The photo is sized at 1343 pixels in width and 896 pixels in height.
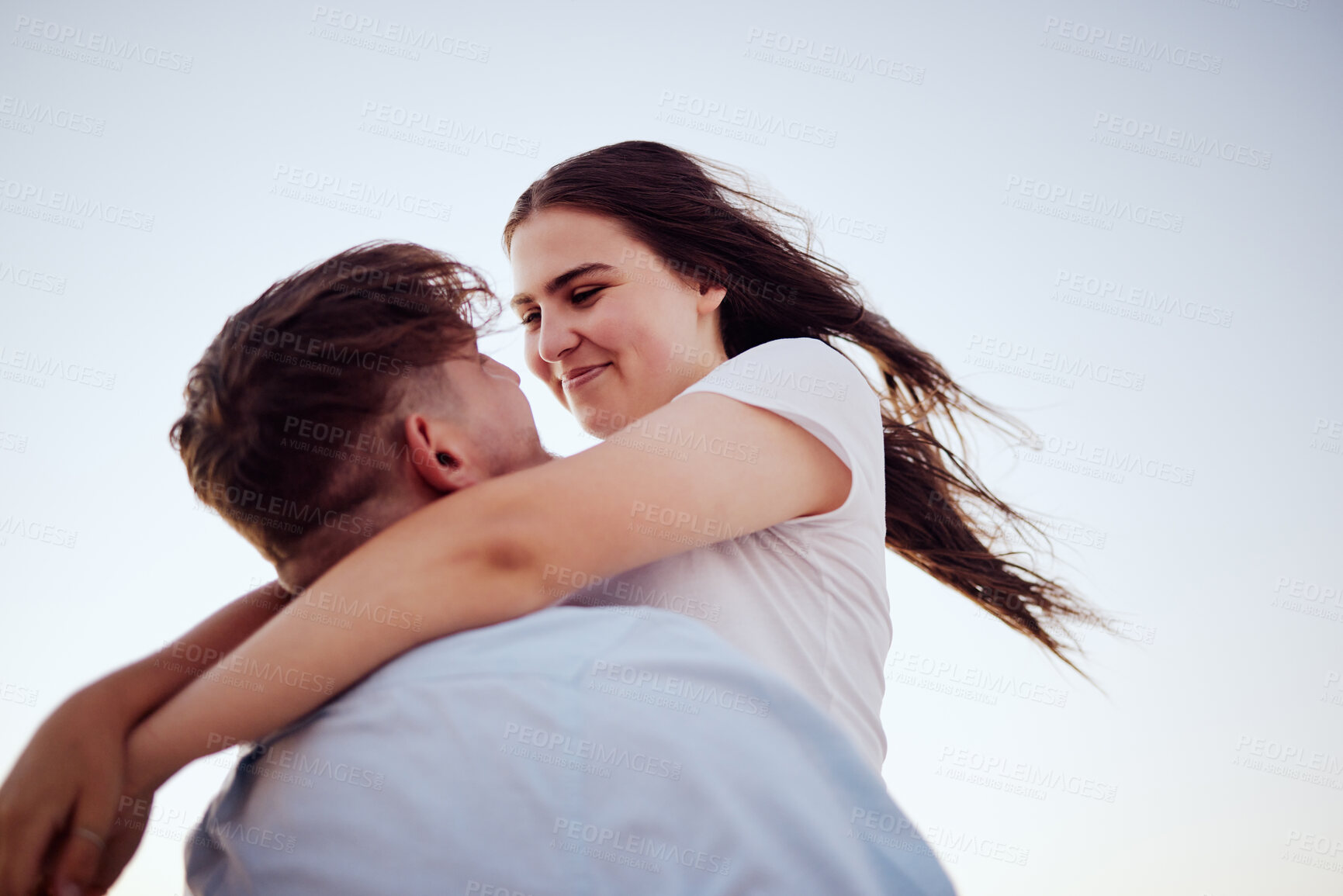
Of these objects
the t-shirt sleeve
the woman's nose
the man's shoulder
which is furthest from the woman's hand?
the woman's nose

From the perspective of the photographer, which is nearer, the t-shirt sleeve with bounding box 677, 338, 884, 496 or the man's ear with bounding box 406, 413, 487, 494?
the man's ear with bounding box 406, 413, 487, 494

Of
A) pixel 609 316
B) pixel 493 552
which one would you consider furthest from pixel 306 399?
pixel 609 316

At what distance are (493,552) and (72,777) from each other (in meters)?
0.56

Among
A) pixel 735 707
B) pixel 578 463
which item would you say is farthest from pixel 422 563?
pixel 735 707

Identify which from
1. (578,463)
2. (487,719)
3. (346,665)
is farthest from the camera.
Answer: (578,463)

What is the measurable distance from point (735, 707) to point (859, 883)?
0.22 meters

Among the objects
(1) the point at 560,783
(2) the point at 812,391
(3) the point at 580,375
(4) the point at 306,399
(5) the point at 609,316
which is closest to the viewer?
(1) the point at 560,783

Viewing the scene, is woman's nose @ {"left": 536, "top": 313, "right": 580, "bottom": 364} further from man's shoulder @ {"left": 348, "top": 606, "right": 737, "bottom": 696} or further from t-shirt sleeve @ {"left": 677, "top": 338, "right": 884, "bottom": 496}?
man's shoulder @ {"left": 348, "top": 606, "right": 737, "bottom": 696}

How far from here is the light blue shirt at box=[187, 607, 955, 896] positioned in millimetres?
894

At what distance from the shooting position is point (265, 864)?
95cm

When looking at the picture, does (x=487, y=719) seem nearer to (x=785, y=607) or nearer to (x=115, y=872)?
(x=115, y=872)

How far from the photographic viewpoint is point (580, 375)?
2205mm

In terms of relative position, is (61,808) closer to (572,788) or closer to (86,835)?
(86,835)

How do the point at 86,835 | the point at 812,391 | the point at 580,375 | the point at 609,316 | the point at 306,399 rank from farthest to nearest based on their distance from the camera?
the point at 580,375 → the point at 609,316 → the point at 812,391 → the point at 306,399 → the point at 86,835
